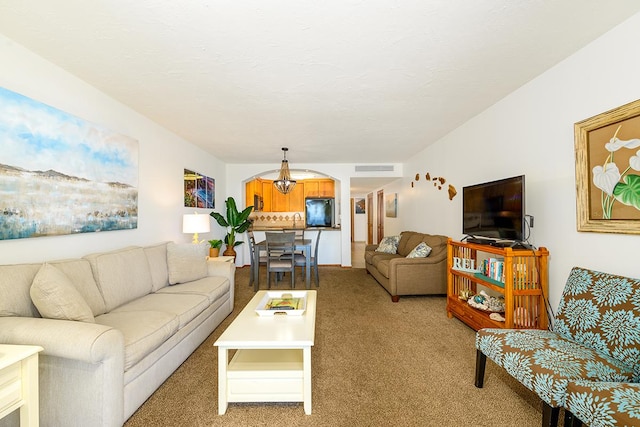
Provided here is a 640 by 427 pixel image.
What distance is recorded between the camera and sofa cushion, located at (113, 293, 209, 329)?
2.16 metres

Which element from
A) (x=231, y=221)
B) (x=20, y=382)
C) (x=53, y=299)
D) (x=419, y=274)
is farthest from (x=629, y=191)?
(x=231, y=221)

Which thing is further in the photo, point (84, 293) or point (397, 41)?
point (84, 293)

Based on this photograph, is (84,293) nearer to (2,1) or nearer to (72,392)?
(72,392)

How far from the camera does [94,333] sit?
1393 mm

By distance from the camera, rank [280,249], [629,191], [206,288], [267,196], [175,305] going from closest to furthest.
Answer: [629,191]
[175,305]
[206,288]
[280,249]
[267,196]

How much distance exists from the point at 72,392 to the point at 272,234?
2900 millimetres

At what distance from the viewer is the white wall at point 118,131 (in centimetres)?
190

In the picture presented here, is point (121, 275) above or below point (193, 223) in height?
below

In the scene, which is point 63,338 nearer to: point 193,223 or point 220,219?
point 193,223

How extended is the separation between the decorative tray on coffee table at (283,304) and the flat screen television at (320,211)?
5133 mm

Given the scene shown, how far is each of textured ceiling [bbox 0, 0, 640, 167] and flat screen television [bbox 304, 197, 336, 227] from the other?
4548 mm

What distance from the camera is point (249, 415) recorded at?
1.67 meters

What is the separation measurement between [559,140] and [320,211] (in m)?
5.90

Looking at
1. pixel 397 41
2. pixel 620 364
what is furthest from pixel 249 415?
pixel 397 41
